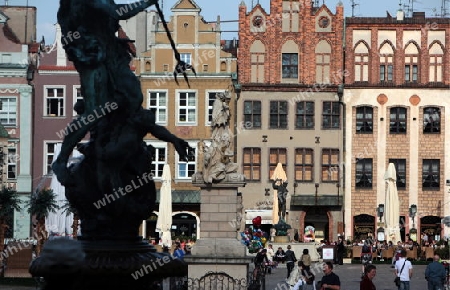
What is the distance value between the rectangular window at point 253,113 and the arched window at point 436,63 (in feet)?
29.8

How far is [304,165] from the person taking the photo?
64938 millimetres

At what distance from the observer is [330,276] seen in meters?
18.5

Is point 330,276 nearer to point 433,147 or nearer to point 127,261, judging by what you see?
point 127,261

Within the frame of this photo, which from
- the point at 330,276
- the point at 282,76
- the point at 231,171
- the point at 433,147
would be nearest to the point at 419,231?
the point at 433,147

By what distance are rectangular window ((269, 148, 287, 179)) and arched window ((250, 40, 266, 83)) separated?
3742 mm

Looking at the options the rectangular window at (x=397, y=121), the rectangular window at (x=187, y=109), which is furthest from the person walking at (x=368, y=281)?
the rectangular window at (x=397, y=121)

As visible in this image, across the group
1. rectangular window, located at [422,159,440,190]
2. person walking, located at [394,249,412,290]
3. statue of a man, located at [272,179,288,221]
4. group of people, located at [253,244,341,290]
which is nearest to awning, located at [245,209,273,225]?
rectangular window, located at [422,159,440,190]

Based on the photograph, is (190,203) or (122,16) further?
(190,203)

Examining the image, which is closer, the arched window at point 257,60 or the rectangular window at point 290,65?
the arched window at point 257,60

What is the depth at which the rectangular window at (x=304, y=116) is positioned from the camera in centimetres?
6525

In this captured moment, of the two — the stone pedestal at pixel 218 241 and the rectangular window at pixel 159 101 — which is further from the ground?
the rectangular window at pixel 159 101

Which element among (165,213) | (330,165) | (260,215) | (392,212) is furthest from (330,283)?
(330,165)

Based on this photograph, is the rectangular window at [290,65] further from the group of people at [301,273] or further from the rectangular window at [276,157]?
the group of people at [301,273]

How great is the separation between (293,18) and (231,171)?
3673 cm
